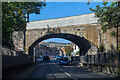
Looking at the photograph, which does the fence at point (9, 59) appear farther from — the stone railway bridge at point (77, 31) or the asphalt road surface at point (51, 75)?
the stone railway bridge at point (77, 31)

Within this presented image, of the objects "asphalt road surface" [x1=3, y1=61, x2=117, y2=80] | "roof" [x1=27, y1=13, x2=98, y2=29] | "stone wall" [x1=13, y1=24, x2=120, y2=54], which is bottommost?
"asphalt road surface" [x1=3, y1=61, x2=117, y2=80]

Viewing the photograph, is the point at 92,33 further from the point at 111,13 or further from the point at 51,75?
the point at 51,75

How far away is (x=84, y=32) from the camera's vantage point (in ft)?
135

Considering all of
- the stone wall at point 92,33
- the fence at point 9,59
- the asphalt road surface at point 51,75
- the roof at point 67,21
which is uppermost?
the roof at point 67,21

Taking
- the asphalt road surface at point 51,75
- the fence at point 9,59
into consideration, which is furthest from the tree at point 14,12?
the asphalt road surface at point 51,75

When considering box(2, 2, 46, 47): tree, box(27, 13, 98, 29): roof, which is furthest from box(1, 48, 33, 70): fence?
box(27, 13, 98, 29): roof

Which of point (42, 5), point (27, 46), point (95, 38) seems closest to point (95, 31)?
point (95, 38)

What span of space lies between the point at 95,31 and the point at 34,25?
48.9ft

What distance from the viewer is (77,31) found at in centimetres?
4153

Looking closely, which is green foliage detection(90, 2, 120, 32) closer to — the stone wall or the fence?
the fence

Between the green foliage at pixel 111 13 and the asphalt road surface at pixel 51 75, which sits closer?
the asphalt road surface at pixel 51 75

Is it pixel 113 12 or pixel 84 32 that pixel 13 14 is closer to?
pixel 113 12

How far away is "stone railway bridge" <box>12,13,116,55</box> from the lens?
39.8 m

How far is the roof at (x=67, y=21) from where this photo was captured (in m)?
40.8
